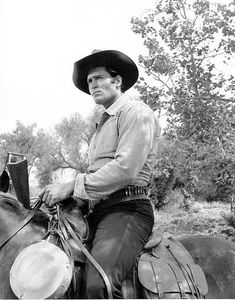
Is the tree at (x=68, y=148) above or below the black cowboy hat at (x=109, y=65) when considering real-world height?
below

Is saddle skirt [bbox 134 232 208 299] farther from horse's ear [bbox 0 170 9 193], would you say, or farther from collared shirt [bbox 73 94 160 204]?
horse's ear [bbox 0 170 9 193]

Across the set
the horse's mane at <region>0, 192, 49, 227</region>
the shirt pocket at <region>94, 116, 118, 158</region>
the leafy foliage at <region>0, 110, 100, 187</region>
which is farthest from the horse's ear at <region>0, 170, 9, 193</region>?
the leafy foliage at <region>0, 110, 100, 187</region>

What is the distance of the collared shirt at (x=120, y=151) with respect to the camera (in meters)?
2.92

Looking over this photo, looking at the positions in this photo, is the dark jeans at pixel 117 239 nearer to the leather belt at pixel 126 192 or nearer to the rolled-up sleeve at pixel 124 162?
the leather belt at pixel 126 192

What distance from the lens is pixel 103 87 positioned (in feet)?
11.4

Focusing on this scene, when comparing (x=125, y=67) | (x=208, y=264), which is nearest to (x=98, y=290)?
(x=208, y=264)

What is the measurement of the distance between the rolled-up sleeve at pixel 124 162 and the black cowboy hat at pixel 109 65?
73cm

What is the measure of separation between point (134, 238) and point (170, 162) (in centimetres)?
905

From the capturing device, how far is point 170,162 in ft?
39.1

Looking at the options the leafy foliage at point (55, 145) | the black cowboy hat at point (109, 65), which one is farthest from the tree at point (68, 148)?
the black cowboy hat at point (109, 65)

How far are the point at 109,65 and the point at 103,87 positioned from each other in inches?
11.4

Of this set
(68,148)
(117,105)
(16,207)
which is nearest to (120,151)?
(117,105)

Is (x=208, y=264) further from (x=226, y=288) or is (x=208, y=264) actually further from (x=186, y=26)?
(x=186, y=26)

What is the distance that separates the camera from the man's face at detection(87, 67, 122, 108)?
347 centimetres
